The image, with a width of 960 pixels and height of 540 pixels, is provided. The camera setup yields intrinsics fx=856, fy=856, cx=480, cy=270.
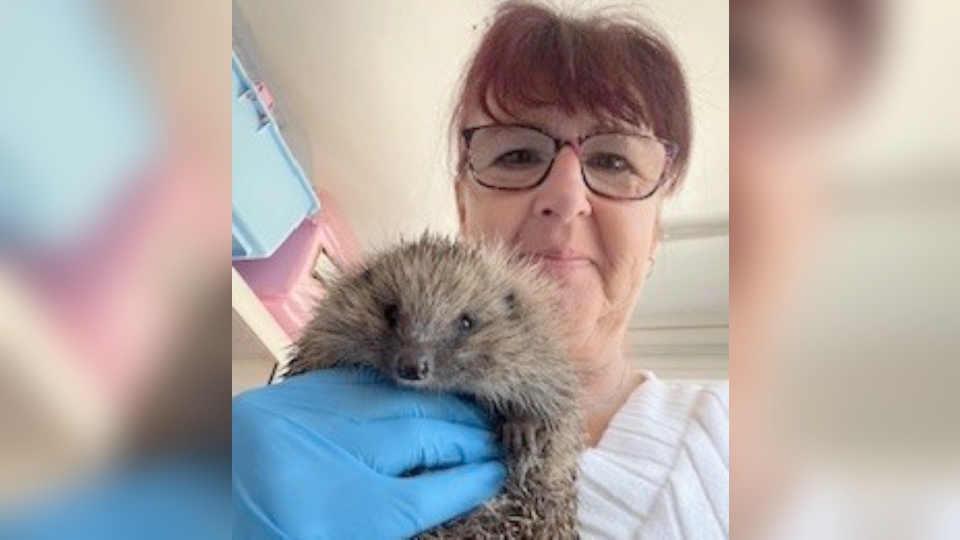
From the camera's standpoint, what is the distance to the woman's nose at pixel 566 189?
5.42 ft

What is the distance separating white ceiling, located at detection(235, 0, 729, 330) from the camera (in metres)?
1.65

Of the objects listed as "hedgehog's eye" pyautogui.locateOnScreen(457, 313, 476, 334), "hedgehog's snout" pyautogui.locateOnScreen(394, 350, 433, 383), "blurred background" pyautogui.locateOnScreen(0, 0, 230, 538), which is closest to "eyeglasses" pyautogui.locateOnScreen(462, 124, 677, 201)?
"hedgehog's eye" pyautogui.locateOnScreen(457, 313, 476, 334)

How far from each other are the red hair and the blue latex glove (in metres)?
0.63

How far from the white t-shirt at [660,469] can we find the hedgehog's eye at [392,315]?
522mm

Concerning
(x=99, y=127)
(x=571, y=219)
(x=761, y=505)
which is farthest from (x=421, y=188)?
(x=99, y=127)

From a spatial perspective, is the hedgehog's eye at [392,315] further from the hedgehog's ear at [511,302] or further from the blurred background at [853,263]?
the blurred background at [853,263]

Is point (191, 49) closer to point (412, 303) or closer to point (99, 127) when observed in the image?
point (99, 127)

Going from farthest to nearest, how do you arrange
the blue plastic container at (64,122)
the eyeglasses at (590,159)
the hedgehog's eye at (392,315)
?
the eyeglasses at (590,159) < the hedgehog's eye at (392,315) < the blue plastic container at (64,122)

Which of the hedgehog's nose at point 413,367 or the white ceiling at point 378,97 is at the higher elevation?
the white ceiling at point 378,97

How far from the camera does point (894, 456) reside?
669mm

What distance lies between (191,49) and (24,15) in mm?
89

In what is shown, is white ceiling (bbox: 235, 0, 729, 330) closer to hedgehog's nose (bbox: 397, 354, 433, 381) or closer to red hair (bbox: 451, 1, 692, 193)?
red hair (bbox: 451, 1, 692, 193)

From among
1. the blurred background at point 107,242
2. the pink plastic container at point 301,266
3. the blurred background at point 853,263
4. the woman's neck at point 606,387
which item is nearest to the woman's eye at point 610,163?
the woman's neck at point 606,387

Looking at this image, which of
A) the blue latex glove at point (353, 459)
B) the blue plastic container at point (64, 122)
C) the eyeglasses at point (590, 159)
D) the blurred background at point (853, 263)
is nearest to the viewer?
the blue plastic container at point (64, 122)
